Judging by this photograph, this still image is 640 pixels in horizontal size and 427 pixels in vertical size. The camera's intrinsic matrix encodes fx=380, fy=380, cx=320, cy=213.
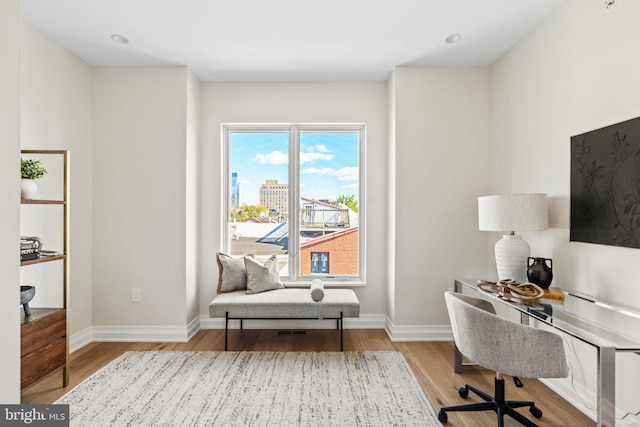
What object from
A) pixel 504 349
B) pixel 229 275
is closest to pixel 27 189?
pixel 229 275

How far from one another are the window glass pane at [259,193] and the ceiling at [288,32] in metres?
0.76

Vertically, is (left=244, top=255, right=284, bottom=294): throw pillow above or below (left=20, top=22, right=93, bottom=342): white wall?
below

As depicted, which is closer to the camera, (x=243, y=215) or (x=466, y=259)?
(x=466, y=259)

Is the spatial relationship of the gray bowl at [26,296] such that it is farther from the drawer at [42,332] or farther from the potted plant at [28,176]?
the potted plant at [28,176]

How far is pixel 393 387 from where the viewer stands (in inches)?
105

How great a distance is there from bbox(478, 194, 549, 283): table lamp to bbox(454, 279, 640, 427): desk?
0.29 meters

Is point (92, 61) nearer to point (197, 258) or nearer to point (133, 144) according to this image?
point (133, 144)

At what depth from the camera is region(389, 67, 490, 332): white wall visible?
371cm

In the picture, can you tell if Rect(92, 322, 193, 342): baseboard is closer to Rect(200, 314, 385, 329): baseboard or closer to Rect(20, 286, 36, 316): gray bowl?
Rect(200, 314, 385, 329): baseboard

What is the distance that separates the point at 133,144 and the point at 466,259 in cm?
344

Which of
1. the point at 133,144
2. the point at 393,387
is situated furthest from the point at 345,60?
the point at 393,387

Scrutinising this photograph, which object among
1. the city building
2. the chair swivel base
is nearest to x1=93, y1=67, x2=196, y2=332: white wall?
the city building

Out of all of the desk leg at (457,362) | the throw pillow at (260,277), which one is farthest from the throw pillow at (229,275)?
the desk leg at (457,362)

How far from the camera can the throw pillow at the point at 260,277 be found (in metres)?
3.71
